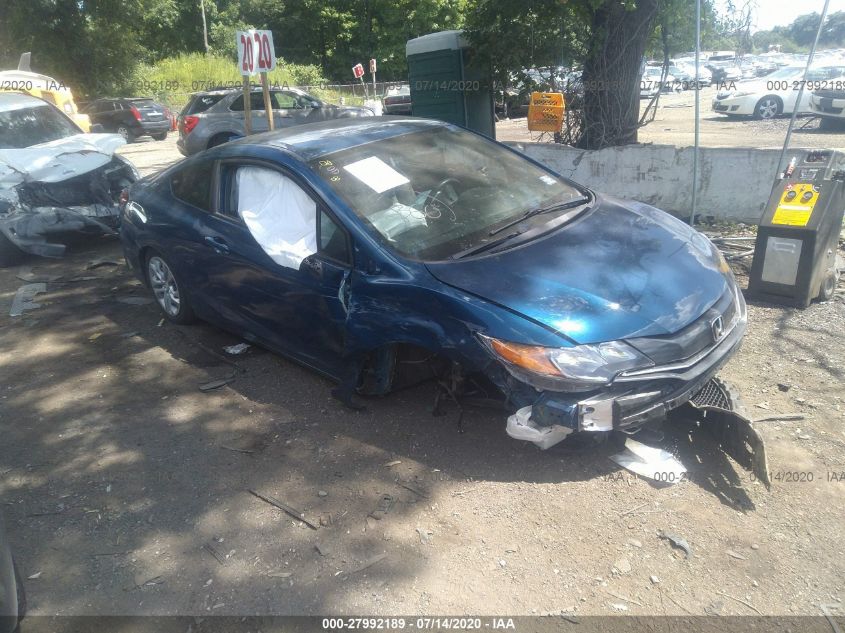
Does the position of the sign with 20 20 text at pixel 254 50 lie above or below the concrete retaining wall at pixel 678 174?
above

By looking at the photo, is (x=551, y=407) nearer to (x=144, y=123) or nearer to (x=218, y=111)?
(x=218, y=111)

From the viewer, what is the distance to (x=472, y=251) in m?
3.60

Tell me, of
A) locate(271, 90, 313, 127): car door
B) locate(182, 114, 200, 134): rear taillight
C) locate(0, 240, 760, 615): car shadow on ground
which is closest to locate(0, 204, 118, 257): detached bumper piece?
locate(0, 240, 760, 615): car shadow on ground

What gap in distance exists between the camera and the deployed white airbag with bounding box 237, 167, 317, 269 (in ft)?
13.1

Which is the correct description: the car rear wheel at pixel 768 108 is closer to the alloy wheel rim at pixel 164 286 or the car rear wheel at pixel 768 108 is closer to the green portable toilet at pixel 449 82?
the green portable toilet at pixel 449 82

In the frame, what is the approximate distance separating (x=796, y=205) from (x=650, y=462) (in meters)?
2.95

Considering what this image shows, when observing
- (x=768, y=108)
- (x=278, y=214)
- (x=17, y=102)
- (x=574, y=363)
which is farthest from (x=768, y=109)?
(x=574, y=363)

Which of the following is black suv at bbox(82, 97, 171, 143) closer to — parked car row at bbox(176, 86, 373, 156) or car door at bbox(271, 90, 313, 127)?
parked car row at bbox(176, 86, 373, 156)

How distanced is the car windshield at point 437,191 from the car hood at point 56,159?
5068 millimetres

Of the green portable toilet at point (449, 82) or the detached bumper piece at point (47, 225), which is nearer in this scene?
the detached bumper piece at point (47, 225)

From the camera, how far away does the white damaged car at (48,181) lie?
7.38 meters

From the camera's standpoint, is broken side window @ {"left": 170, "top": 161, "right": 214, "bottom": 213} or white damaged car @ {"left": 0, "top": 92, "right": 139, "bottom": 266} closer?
broken side window @ {"left": 170, "top": 161, "right": 214, "bottom": 213}

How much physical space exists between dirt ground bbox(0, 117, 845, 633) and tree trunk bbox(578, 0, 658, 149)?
4.76 metres

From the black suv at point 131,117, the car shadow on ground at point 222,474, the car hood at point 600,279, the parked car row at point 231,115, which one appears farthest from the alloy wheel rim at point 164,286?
the black suv at point 131,117
